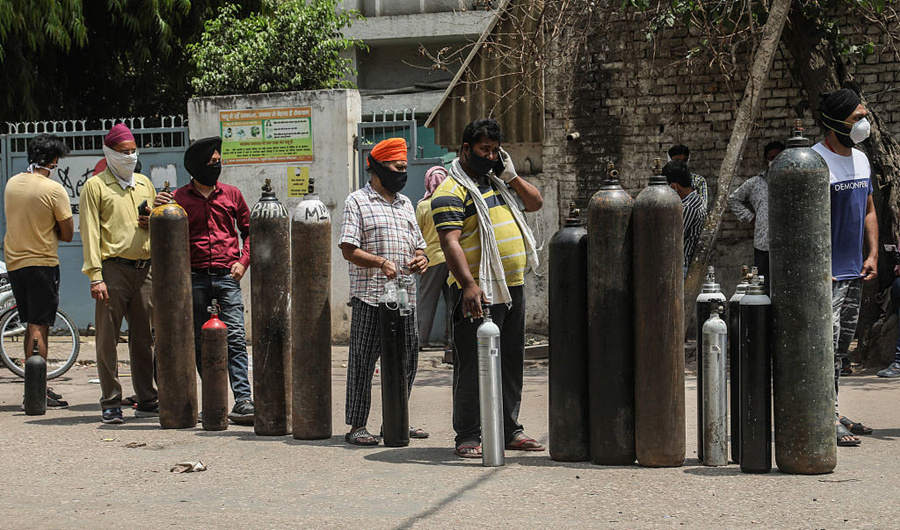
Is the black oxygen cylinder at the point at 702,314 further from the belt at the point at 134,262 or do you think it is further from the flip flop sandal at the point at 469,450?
the belt at the point at 134,262

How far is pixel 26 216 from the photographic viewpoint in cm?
845

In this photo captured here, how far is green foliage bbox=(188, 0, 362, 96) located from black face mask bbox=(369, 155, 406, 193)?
7.07 m

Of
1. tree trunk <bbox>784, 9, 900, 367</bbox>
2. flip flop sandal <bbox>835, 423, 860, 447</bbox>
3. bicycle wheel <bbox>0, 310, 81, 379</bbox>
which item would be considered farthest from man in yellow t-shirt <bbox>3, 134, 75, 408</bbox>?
tree trunk <bbox>784, 9, 900, 367</bbox>

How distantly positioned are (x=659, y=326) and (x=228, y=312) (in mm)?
3192

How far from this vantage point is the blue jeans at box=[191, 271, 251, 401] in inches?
303

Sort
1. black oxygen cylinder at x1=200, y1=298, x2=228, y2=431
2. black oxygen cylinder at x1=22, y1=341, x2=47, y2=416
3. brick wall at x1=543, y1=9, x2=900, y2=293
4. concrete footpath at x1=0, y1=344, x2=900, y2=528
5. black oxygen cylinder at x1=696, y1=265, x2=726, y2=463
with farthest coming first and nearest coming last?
brick wall at x1=543, y1=9, x2=900, y2=293 → black oxygen cylinder at x1=22, y1=341, x2=47, y2=416 → black oxygen cylinder at x1=200, y1=298, x2=228, y2=431 → black oxygen cylinder at x1=696, y1=265, x2=726, y2=463 → concrete footpath at x1=0, y1=344, x2=900, y2=528

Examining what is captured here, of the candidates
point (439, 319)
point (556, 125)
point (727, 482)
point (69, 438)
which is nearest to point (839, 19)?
point (556, 125)

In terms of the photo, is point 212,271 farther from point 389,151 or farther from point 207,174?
point 389,151

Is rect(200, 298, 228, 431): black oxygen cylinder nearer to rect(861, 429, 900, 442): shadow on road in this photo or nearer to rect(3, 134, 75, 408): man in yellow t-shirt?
rect(3, 134, 75, 408): man in yellow t-shirt

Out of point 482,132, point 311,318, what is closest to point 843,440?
point 482,132

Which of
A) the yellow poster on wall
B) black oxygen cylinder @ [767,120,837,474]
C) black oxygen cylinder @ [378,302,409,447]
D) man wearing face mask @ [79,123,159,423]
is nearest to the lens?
black oxygen cylinder @ [767,120,837,474]

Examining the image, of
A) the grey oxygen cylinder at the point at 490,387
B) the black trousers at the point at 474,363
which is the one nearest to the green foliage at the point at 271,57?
the black trousers at the point at 474,363

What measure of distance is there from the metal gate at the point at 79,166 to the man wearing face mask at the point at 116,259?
551 centimetres

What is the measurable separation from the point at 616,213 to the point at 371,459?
1907mm
